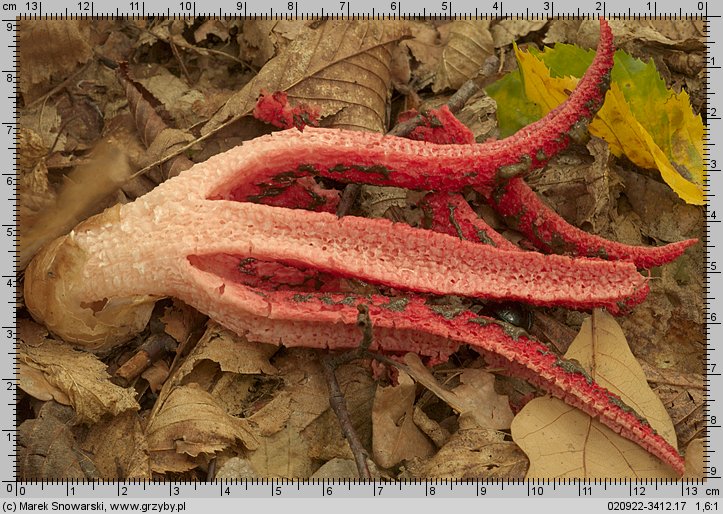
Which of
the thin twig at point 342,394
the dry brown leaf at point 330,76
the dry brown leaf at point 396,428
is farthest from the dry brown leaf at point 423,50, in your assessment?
the dry brown leaf at point 396,428

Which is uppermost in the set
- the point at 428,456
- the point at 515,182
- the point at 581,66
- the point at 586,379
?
the point at 581,66

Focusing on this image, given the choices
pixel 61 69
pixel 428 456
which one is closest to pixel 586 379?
pixel 428 456

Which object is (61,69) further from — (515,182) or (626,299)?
(626,299)

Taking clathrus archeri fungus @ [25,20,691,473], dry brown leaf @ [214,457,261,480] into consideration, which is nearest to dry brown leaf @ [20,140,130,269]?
clathrus archeri fungus @ [25,20,691,473]

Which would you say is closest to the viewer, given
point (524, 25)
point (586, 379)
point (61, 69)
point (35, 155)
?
point (586, 379)

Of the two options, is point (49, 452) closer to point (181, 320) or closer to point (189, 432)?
point (189, 432)

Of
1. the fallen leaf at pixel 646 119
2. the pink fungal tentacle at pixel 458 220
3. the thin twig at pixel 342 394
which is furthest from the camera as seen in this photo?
the fallen leaf at pixel 646 119

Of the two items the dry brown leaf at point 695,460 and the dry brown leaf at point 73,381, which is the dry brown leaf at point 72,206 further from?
the dry brown leaf at point 695,460
